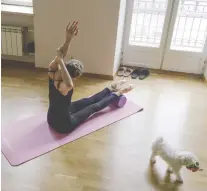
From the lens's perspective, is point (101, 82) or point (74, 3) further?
point (101, 82)

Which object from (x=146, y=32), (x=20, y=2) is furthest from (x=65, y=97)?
(x=20, y=2)

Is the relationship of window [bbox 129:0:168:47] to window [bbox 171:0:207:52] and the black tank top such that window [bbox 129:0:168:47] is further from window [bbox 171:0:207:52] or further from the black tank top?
the black tank top

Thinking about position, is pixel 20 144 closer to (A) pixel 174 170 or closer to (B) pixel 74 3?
(A) pixel 174 170

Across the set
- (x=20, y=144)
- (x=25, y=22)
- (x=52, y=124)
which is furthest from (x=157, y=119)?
(x=25, y=22)

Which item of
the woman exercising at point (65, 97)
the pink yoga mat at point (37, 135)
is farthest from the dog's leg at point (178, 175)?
the woman exercising at point (65, 97)

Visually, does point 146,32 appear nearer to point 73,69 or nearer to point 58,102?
point 73,69

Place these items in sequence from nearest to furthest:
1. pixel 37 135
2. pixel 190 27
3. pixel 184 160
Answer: pixel 184 160 → pixel 37 135 → pixel 190 27

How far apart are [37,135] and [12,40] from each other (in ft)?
4.97

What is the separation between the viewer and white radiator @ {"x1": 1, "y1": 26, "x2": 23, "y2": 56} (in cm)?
329

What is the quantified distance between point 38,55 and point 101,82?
837mm

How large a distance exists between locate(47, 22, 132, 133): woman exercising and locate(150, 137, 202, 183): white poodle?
0.73 metres

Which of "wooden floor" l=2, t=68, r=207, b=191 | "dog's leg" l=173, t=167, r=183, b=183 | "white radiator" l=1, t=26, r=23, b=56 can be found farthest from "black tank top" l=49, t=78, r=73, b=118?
"white radiator" l=1, t=26, r=23, b=56

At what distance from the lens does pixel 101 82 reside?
3.31 meters

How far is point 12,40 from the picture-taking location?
11.0ft
